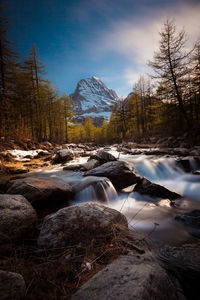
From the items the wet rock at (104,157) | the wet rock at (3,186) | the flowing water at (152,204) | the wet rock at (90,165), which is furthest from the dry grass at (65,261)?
the wet rock at (104,157)

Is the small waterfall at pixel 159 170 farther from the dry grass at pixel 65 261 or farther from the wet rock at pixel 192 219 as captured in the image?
the dry grass at pixel 65 261

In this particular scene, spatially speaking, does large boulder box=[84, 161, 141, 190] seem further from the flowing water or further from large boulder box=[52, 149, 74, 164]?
large boulder box=[52, 149, 74, 164]

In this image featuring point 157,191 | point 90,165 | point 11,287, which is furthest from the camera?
point 90,165

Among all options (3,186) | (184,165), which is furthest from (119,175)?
(184,165)

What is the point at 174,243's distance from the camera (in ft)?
7.22

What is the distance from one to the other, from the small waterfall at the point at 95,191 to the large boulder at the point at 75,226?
178 centimetres

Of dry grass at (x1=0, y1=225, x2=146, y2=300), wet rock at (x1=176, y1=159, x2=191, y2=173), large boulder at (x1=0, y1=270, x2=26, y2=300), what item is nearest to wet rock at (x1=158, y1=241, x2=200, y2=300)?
dry grass at (x1=0, y1=225, x2=146, y2=300)

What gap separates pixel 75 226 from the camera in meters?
1.84

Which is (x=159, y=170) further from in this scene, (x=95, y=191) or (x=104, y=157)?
(x=95, y=191)

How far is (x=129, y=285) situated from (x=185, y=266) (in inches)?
35.8

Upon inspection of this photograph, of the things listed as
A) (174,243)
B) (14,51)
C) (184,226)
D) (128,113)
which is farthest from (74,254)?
(128,113)

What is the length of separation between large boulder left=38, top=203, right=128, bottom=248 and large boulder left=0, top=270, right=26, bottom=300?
0.67 metres

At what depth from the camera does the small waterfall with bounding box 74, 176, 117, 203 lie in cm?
383

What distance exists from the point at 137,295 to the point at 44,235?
1.37 metres
